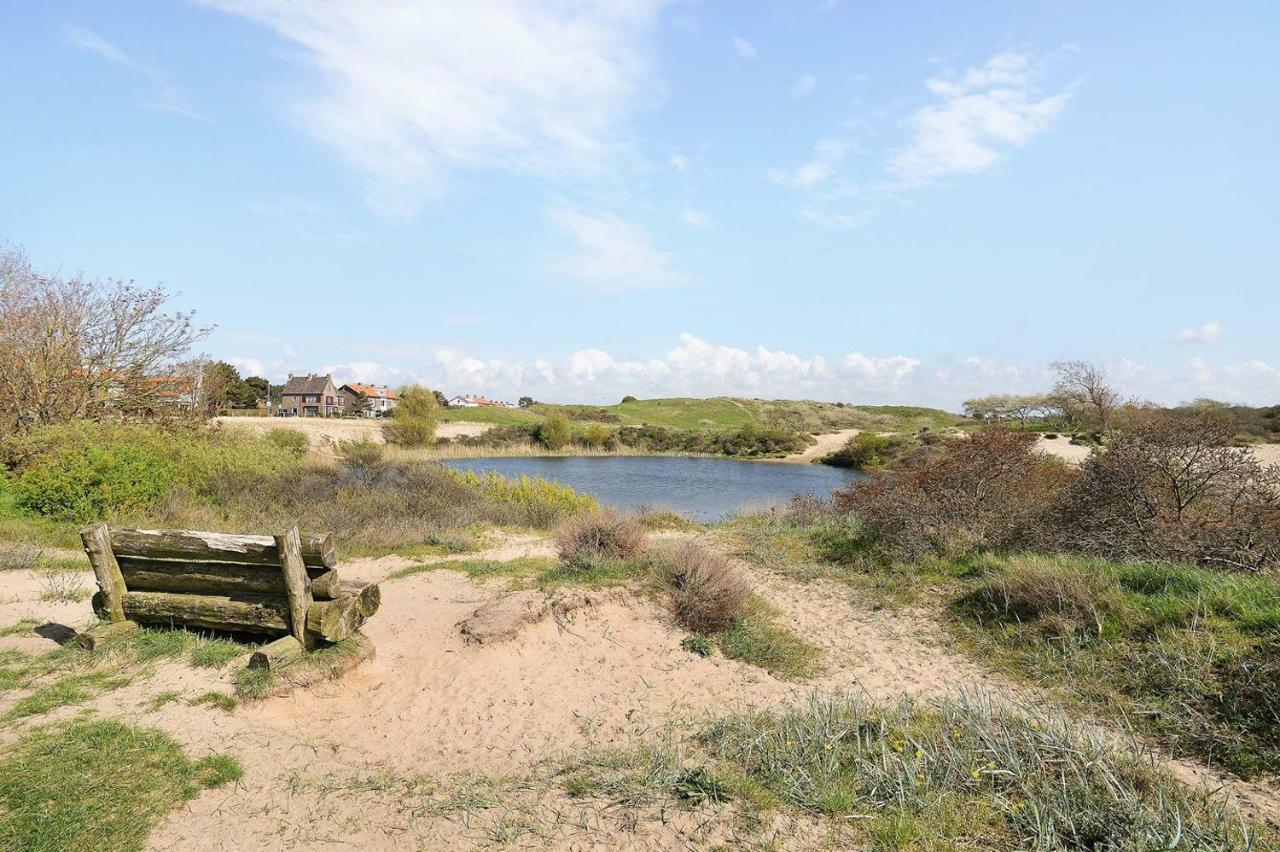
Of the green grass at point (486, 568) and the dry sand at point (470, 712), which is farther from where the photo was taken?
the green grass at point (486, 568)

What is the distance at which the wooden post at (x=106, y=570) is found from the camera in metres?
6.00

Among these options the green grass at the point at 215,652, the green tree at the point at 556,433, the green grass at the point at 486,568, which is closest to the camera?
the green grass at the point at 215,652

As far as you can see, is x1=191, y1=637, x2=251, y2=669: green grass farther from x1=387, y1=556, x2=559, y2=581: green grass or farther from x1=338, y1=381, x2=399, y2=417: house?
x1=338, y1=381, x2=399, y2=417: house

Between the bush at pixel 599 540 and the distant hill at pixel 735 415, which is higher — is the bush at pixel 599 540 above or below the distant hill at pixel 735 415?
below

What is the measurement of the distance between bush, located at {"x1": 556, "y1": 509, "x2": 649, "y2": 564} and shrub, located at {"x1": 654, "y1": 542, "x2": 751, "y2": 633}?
1042 millimetres

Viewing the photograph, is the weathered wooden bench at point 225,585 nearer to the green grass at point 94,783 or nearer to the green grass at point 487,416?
the green grass at point 94,783

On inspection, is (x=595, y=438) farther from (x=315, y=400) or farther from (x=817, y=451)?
(x=315, y=400)

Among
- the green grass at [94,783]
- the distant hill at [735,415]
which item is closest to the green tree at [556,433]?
the distant hill at [735,415]

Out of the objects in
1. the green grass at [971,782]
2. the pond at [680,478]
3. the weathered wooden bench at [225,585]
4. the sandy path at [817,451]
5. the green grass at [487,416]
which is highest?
the green grass at [487,416]

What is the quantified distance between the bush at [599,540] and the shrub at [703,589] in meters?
1.04

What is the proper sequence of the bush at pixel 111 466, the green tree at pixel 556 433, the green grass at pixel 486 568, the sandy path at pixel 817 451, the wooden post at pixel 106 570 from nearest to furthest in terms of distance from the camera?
the wooden post at pixel 106 570, the green grass at pixel 486 568, the bush at pixel 111 466, the sandy path at pixel 817 451, the green tree at pixel 556 433

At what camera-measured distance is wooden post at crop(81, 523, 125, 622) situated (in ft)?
19.7

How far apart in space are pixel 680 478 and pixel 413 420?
21.5 meters

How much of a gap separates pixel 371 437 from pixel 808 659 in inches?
1694
